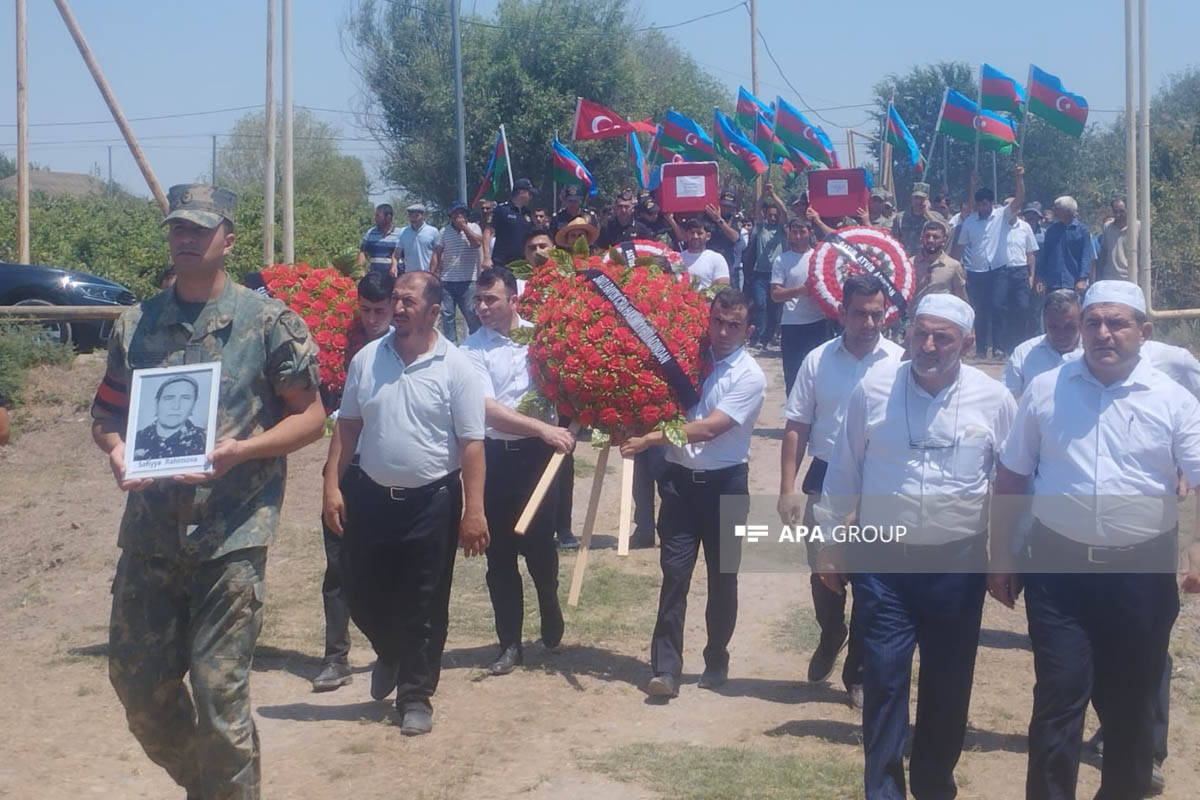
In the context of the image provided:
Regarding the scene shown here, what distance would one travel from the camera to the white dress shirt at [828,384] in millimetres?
6703

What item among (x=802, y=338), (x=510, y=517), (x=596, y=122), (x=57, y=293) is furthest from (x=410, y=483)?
(x=596, y=122)

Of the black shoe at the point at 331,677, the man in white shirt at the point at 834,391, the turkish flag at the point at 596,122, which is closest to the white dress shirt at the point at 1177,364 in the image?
the man in white shirt at the point at 834,391

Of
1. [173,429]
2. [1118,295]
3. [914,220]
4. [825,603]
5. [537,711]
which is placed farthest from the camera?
[914,220]

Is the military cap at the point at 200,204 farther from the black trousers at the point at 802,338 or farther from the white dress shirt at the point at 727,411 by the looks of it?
the black trousers at the point at 802,338

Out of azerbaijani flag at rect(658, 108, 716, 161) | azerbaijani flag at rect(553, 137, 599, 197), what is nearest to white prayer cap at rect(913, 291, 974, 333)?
azerbaijani flag at rect(553, 137, 599, 197)

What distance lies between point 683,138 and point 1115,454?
18.2 metres

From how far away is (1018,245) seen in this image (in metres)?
16.4

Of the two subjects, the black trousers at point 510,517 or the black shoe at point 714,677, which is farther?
the black trousers at point 510,517

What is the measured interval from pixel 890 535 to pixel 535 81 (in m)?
38.7

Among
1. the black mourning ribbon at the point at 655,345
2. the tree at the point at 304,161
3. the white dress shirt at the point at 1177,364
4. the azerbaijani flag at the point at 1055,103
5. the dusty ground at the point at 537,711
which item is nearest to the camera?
the white dress shirt at the point at 1177,364

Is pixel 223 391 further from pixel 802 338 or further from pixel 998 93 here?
pixel 998 93

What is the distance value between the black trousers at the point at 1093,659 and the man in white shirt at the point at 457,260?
37.5ft

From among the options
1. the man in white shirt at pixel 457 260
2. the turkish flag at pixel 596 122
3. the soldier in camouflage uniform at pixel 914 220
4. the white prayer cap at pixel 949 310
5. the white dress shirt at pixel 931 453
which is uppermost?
the turkish flag at pixel 596 122

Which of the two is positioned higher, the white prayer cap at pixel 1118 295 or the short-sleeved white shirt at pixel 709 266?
the short-sleeved white shirt at pixel 709 266
